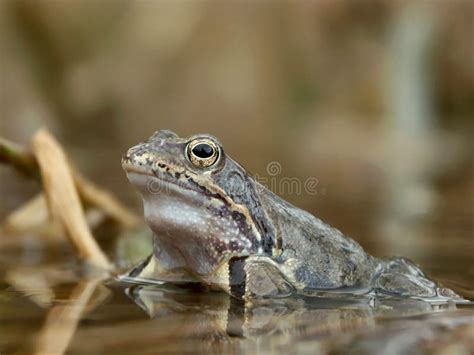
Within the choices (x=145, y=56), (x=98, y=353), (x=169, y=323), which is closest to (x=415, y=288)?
(x=169, y=323)

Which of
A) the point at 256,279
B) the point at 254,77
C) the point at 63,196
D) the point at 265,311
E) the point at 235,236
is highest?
the point at 254,77

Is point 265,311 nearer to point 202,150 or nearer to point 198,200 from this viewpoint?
point 198,200

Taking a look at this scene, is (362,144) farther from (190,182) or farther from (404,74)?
(190,182)

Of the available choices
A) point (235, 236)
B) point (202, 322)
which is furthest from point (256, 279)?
point (202, 322)

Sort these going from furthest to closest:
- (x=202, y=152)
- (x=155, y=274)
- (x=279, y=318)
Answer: (x=155, y=274)
(x=202, y=152)
(x=279, y=318)

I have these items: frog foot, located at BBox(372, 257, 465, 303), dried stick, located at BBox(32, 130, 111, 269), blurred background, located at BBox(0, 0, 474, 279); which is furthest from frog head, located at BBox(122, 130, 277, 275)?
blurred background, located at BBox(0, 0, 474, 279)
